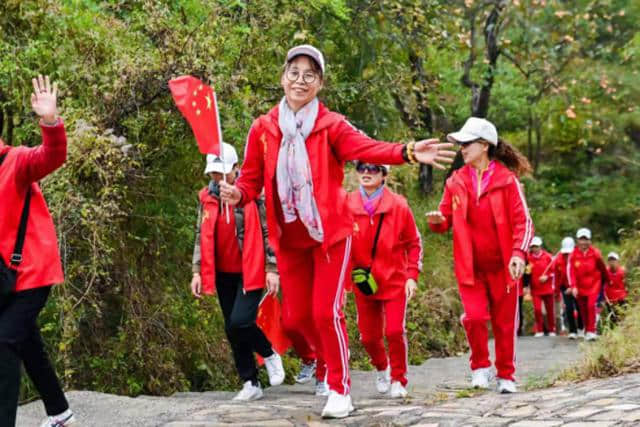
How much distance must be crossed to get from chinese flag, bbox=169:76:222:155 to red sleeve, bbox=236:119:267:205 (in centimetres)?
22

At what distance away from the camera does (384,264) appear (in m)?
8.60

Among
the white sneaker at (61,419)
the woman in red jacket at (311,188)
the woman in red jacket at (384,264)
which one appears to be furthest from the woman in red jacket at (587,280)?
the white sneaker at (61,419)

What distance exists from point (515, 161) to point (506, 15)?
43.3 ft

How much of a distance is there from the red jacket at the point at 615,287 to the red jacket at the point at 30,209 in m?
13.8

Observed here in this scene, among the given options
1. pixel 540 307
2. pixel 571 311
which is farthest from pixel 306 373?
pixel 540 307

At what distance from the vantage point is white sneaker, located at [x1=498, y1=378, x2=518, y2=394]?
8.01 m

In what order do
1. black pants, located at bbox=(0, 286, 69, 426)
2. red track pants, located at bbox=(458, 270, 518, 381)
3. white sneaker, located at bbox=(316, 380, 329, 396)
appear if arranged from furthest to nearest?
white sneaker, located at bbox=(316, 380, 329, 396)
red track pants, located at bbox=(458, 270, 518, 381)
black pants, located at bbox=(0, 286, 69, 426)

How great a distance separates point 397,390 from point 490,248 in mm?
1377

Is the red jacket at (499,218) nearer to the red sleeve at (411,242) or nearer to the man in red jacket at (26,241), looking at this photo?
the red sleeve at (411,242)

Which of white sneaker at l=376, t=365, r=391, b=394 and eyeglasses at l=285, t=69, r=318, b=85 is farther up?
eyeglasses at l=285, t=69, r=318, b=85

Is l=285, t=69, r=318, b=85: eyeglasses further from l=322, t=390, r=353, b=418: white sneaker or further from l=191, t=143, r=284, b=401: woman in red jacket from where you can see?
l=322, t=390, r=353, b=418: white sneaker

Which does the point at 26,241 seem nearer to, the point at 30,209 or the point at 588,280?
the point at 30,209

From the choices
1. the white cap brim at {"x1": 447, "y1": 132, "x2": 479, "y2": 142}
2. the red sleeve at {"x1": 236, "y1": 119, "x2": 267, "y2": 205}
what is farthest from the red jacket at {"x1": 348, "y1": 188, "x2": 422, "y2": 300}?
the red sleeve at {"x1": 236, "y1": 119, "x2": 267, "y2": 205}

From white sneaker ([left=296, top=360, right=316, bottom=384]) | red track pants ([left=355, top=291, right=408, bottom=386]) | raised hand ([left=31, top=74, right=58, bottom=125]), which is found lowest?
white sneaker ([left=296, top=360, right=316, bottom=384])
